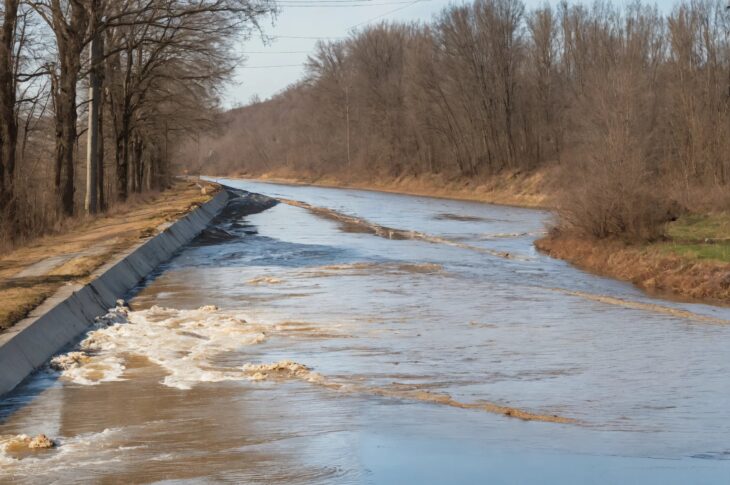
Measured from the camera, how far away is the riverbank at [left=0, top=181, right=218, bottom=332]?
542 inches

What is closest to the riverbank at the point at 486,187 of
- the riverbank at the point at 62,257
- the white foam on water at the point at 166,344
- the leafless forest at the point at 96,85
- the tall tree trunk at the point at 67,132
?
the leafless forest at the point at 96,85

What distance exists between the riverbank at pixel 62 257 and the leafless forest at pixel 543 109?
12.2 metres

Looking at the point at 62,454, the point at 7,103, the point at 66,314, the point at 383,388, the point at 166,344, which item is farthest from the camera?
the point at 7,103

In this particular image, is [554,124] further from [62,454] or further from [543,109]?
[62,454]

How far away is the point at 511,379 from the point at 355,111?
4149 inches

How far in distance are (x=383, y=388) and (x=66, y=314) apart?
17.5ft

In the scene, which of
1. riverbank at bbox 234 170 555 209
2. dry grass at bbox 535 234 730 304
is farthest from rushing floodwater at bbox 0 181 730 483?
riverbank at bbox 234 170 555 209

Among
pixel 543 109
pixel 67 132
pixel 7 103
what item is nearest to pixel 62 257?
pixel 7 103

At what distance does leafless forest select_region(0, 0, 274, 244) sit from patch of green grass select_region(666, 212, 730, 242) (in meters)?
12.6

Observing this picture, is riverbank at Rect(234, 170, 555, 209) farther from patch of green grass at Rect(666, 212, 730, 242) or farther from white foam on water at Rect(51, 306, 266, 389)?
white foam on water at Rect(51, 306, 266, 389)

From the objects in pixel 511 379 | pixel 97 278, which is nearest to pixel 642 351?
pixel 511 379

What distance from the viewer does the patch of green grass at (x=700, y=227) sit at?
82.2ft

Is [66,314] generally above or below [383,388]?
above

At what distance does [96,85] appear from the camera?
32688 millimetres
